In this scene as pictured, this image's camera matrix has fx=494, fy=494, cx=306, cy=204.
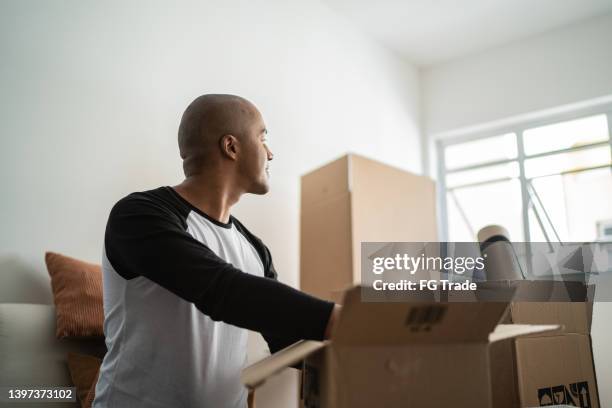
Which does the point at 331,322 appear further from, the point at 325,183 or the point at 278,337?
the point at 325,183

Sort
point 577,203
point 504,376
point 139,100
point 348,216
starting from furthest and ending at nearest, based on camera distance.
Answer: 1. point 577,203
2. point 348,216
3. point 139,100
4. point 504,376

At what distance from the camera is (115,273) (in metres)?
0.94

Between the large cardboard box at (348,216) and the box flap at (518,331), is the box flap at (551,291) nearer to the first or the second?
the box flap at (518,331)

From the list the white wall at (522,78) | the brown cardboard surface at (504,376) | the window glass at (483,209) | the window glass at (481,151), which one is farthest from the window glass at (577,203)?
the brown cardboard surface at (504,376)

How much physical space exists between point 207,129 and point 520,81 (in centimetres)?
273

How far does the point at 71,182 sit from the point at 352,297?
4.46 feet

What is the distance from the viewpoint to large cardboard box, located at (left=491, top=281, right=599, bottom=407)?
1.24 meters

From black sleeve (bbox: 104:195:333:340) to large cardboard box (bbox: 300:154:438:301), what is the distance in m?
1.34

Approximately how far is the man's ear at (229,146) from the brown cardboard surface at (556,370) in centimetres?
83

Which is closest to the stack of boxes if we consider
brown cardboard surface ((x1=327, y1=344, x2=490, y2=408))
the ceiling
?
brown cardboard surface ((x1=327, y1=344, x2=490, y2=408))

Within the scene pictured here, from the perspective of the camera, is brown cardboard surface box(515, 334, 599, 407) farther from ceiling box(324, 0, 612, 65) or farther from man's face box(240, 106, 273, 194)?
ceiling box(324, 0, 612, 65)

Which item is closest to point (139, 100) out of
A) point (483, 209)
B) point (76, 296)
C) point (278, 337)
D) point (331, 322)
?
point (76, 296)

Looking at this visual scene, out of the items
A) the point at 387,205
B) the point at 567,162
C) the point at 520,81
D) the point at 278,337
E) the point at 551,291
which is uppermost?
the point at 520,81

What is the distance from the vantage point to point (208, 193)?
1.11 metres
